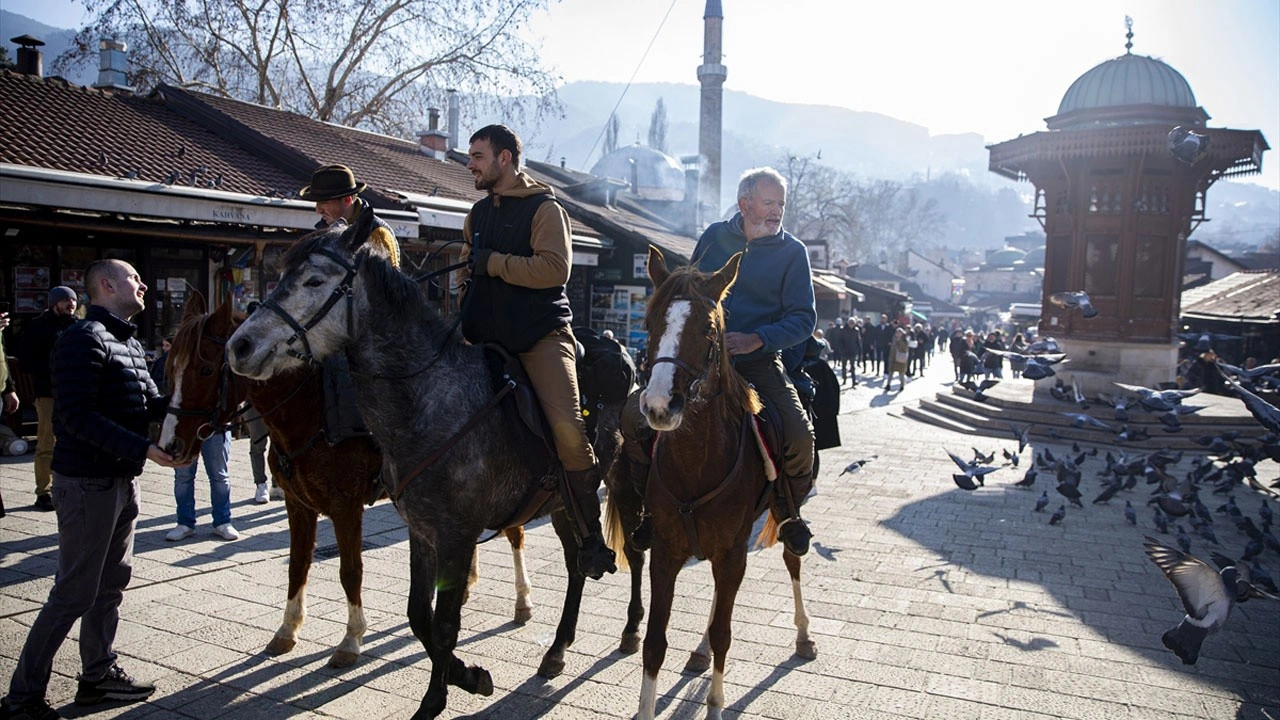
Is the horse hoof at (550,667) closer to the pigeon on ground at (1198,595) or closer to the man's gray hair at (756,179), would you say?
the man's gray hair at (756,179)

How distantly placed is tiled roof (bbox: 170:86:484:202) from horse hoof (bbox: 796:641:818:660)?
1156 centimetres

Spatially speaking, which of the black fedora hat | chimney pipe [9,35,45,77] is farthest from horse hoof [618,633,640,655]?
chimney pipe [9,35,45,77]

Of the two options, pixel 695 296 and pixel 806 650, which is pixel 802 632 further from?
pixel 695 296

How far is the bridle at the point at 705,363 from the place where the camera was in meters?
3.44

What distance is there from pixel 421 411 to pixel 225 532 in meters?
4.32

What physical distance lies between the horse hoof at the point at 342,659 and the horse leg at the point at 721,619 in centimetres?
206

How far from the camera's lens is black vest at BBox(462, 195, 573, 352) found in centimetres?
419

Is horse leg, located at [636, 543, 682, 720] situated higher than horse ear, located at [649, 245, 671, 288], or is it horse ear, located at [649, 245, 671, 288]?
horse ear, located at [649, 245, 671, 288]

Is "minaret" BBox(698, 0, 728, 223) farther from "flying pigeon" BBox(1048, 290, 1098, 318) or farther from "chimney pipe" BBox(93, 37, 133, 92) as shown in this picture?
"chimney pipe" BBox(93, 37, 133, 92)

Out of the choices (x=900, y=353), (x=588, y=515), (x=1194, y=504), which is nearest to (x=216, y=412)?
(x=588, y=515)

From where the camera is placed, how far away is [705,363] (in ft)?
11.8

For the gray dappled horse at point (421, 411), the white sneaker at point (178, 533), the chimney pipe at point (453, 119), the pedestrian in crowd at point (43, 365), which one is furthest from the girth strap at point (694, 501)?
the chimney pipe at point (453, 119)

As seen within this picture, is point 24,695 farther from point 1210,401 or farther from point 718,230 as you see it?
point 1210,401

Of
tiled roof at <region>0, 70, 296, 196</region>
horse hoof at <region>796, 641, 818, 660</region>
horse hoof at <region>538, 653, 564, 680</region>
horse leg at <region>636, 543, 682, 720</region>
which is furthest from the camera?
tiled roof at <region>0, 70, 296, 196</region>
